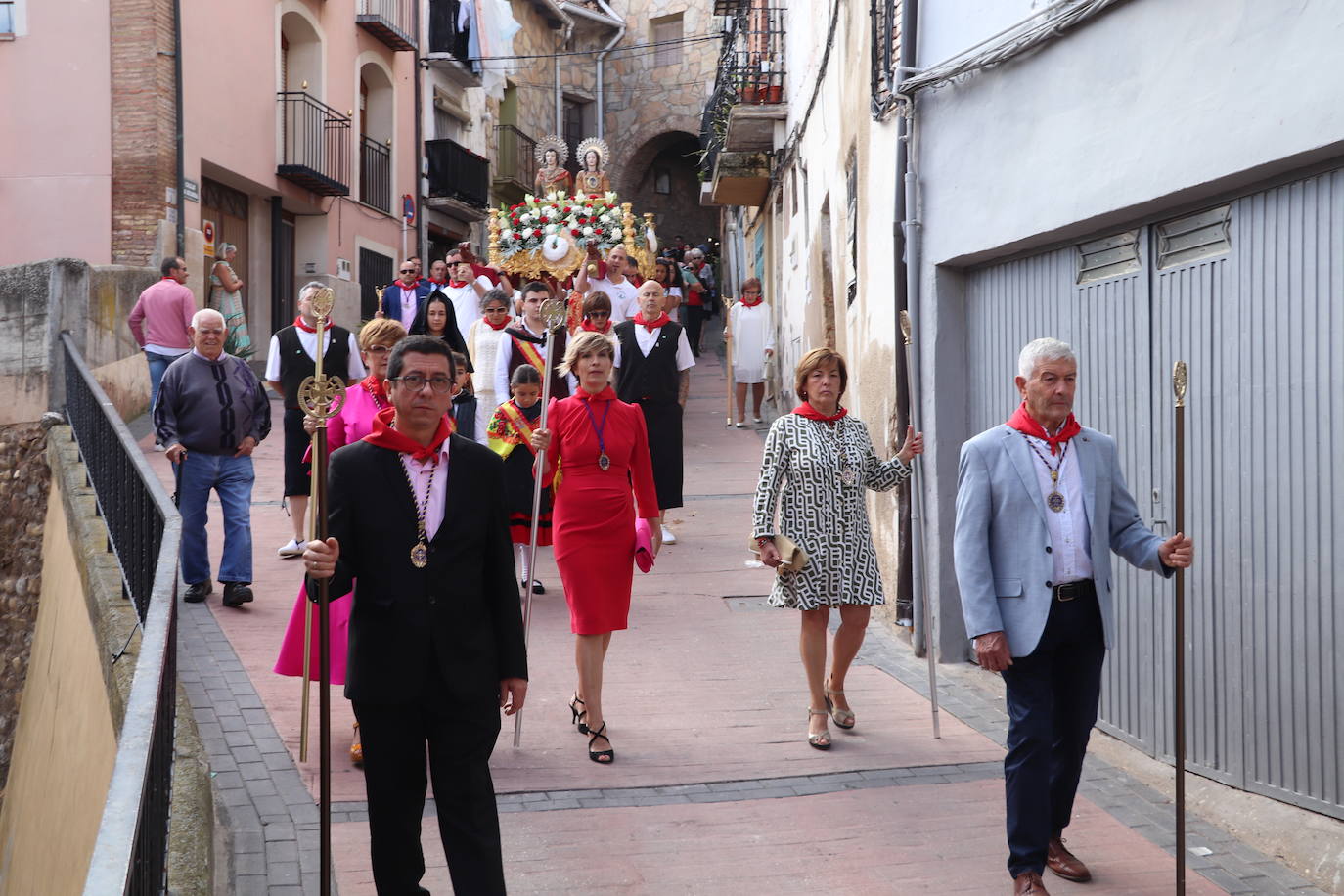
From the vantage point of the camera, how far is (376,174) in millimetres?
26312

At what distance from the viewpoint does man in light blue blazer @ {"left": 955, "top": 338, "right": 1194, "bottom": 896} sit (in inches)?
182

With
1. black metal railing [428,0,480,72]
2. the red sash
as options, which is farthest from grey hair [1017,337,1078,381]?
black metal railing [428,0,480,72]

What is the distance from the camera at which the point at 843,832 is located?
534 cm

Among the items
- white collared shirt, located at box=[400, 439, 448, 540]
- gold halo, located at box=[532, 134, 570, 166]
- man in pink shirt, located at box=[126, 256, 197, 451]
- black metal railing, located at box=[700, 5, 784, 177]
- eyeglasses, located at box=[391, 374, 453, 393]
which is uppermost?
gold halo, located at box=[532, 134, 570, 166]

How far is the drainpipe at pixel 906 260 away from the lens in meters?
8.27

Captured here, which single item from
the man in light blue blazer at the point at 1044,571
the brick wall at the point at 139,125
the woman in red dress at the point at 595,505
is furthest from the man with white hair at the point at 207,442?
the brick wall at the point at 139,125

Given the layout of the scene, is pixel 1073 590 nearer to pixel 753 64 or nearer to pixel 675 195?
pixel 753 64

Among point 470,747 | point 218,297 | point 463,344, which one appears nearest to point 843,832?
point 470,747

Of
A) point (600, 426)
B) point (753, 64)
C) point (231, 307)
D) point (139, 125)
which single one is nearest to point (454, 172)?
point (139, 125)

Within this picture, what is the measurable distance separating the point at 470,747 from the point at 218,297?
15.4 metres

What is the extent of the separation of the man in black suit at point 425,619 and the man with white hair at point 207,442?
4833mm

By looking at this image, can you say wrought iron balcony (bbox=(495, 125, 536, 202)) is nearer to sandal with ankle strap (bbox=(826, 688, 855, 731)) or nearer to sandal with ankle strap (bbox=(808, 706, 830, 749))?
sandal with ankle strap (bbox=(826, 688, 855, 731))

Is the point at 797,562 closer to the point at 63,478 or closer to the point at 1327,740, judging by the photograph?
the point at 1327,740

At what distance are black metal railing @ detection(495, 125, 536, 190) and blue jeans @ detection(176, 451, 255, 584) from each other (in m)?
25.3
